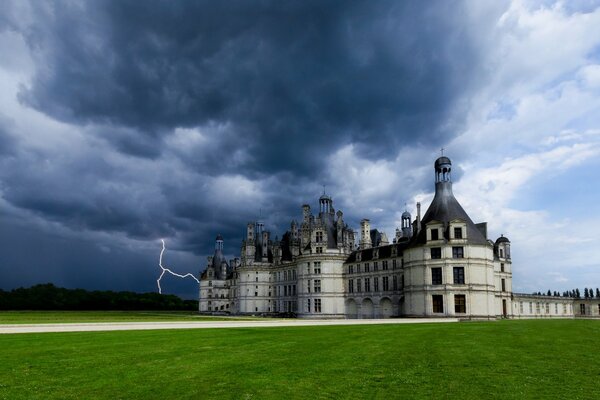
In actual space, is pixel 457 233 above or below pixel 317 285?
above

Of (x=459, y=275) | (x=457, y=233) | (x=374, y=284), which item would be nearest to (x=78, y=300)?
(x=374, y=284)

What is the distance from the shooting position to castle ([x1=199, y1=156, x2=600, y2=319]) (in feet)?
191

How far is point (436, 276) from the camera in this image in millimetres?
59156

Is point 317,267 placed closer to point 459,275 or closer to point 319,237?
point 319,237

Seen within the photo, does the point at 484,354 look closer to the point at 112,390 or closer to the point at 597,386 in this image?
the point at 597,386

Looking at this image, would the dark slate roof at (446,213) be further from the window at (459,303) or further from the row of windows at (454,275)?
the window at (459,303)

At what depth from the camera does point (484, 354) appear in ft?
56.5

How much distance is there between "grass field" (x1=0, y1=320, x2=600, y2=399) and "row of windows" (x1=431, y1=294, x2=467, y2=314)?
3756 centimetres

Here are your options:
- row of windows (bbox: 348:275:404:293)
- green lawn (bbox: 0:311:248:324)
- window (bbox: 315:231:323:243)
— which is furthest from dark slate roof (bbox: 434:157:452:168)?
green lawn (bbox: 0:311:248:324)

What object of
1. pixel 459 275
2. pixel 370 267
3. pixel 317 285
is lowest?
pixel 317 285

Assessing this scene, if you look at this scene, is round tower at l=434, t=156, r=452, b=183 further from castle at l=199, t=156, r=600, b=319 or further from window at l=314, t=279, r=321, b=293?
window at l=314, t=279, r=321, b=293

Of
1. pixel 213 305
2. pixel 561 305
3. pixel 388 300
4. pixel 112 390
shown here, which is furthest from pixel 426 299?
pixel 213 305

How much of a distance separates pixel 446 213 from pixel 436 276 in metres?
8.06

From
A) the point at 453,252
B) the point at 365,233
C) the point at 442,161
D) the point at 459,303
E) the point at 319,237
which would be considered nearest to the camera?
the point at 459,303
